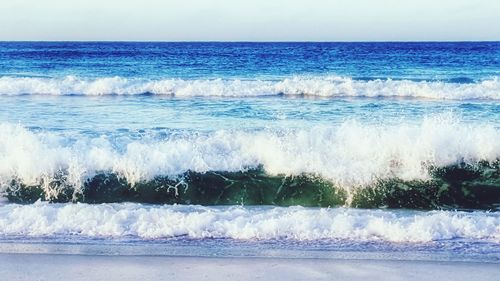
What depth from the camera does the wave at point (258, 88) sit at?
16.8m

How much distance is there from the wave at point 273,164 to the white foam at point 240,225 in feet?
3.06

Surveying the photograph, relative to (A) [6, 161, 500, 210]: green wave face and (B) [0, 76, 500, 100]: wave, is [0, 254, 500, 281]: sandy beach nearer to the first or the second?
(A) [6, 161, 500, 210]: green wave face

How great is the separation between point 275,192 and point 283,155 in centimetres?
61

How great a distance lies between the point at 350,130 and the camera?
23.6 ft

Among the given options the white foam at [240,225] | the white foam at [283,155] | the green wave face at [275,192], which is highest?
the white foam at [283,155]

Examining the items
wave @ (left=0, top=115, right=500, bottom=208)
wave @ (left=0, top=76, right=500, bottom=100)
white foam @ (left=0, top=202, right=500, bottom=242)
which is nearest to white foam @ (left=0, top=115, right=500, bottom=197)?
wave @ (left=0, top=115, right=500, bottom=208)

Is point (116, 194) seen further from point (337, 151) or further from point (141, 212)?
point (337, 151)

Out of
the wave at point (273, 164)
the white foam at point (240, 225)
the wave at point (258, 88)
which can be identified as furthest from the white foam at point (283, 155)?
the wave at point (258, 88)

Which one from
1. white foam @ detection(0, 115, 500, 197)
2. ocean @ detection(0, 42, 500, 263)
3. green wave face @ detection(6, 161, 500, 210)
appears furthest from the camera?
white foam @ detection(0, 115, 500, 197)

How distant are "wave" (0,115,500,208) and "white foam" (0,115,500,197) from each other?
1cm

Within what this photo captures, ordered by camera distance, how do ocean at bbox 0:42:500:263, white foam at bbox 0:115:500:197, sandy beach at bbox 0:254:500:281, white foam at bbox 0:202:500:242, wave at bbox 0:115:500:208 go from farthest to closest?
white foam at bbox 0:115:500:197, wave at bbox 0:115:500:208, white foam at bbox 0:202:500:242, ocean at bbox 0:42:500:263, sandy beach at bbox 0:254:500:281

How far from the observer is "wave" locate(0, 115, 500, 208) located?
243 inches

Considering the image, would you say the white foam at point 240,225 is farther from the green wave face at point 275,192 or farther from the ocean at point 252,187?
the green wave face at point 275,192

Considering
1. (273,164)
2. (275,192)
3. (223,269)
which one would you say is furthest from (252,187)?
(223,269)
